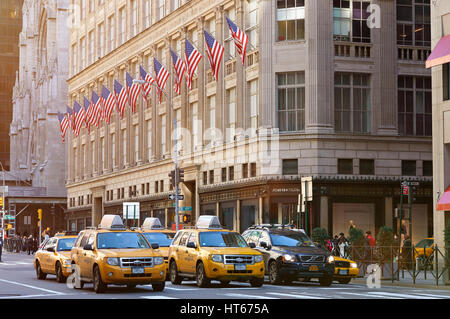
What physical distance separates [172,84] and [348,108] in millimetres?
18490

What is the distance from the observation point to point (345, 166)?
162 ft

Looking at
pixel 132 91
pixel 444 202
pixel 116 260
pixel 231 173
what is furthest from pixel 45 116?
pixel 116 260

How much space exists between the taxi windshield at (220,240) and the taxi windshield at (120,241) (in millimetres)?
2201

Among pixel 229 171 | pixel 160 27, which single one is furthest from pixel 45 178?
pixel 229 171

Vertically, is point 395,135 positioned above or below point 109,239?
above

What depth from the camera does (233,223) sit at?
54.2 meters

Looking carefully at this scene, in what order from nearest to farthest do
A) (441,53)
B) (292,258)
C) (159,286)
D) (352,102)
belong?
1. (159,286)
2. (292,258)
3. (441,53)
4. (352,102)

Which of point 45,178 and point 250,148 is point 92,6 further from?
point 250,148

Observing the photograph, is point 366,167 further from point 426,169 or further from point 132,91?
point 132,91

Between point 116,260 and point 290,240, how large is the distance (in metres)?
7.54

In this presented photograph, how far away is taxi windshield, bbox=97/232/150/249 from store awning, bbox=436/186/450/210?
14.7m

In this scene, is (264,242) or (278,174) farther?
(278,174)

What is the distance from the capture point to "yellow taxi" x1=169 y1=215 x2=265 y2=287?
1029 inches

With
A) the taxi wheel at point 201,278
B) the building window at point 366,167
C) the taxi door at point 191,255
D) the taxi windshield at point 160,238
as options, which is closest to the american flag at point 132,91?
the building window at point 366,167
